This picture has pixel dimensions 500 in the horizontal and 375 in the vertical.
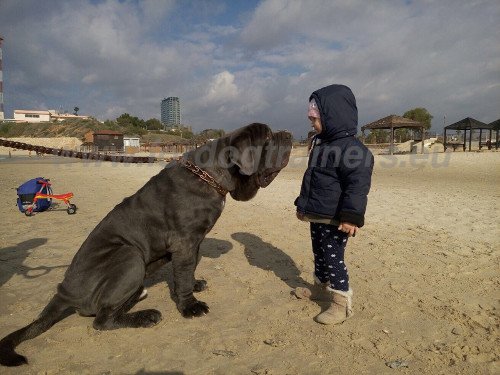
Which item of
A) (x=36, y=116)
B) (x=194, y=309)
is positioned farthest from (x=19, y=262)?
Answer: (x=36, y=116)

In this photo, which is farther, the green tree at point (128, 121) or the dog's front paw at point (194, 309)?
the green tree at point (128, 121)

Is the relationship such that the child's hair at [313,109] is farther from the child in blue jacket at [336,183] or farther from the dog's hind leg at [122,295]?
the dog's hind leg at [122,295]

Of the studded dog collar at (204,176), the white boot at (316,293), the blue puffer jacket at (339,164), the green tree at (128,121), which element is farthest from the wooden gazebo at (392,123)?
the green tree at (128,121)

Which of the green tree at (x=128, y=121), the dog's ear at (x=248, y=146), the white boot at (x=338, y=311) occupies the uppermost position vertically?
the green tree at (x=128, y=121)

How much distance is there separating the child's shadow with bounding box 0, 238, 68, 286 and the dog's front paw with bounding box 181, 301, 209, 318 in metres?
2.14

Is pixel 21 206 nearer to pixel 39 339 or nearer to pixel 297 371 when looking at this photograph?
pixel 39 339

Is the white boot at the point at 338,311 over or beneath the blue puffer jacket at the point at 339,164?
beneath

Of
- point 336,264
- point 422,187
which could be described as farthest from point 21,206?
point 422,187

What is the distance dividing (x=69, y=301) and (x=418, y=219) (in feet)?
19.3

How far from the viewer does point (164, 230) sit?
9.93 feet

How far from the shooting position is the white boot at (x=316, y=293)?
130 inches

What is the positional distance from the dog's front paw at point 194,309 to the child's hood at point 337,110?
1.93m

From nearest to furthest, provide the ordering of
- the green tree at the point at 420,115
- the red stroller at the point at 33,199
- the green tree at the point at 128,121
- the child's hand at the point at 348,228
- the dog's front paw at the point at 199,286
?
the child's hand at the point at 348,228 → the dog's front paw at the point at 199,286 → the red stroller at the point at 33,199 → the green tree at the point at 420,115 → the green tree at the point at 128,121

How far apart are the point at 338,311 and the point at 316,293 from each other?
0.59m
